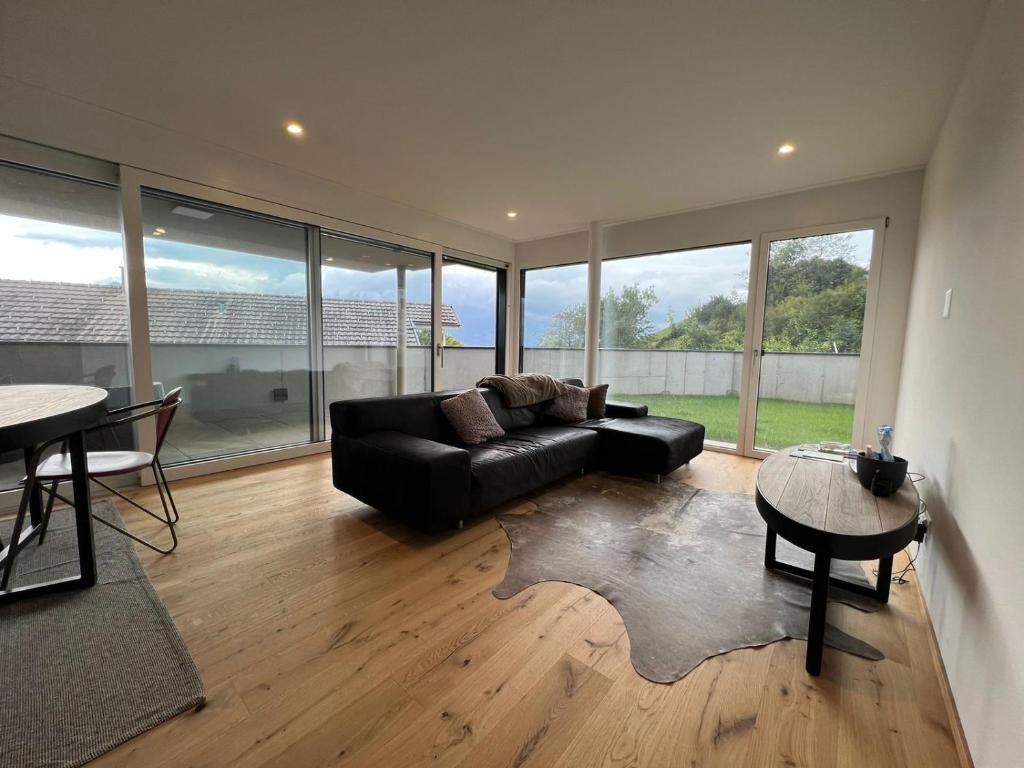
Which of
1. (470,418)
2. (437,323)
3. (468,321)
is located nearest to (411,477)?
(470,418)

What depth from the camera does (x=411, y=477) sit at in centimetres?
220

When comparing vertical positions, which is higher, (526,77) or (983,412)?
(526,77)

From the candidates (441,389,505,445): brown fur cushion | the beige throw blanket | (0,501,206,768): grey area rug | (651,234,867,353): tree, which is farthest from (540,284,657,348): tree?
(0,501,206,768): grey area rug

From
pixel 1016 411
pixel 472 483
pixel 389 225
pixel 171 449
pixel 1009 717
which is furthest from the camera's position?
pixel 389 225

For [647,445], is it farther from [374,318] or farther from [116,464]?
[116,464]

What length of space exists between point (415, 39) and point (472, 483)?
7.48ft

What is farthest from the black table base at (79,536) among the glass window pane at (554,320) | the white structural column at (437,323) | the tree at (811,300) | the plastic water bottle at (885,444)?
the tree at (811,300)

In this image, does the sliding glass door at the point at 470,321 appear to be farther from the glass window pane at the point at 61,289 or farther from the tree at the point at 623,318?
the glass window pane at the point at 61,289

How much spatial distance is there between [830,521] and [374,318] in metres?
4.05

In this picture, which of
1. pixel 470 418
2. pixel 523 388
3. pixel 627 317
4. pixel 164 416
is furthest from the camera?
pixel 627 317

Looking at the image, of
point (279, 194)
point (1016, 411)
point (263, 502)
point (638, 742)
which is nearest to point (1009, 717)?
point (1016, 411)

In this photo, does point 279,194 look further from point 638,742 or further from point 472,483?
point 638,742

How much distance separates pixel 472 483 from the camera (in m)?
2.41

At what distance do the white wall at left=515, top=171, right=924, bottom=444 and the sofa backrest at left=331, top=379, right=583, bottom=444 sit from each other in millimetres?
2848
